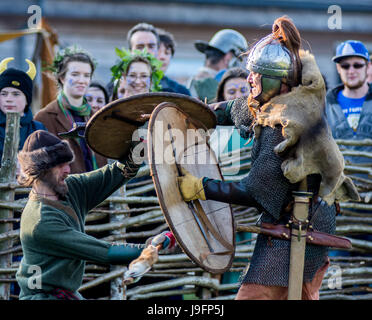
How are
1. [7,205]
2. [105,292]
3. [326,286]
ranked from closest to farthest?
[7,205] < [105,292] < [326,286]

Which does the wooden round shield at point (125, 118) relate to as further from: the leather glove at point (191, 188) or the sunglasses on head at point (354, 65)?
the sunglasses on head at point (354, 65)

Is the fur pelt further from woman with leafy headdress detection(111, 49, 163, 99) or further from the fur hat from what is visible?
woman with leafy headdress detection(111, 49, 163, 99)

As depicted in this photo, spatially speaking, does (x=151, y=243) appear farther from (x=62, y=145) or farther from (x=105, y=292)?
(x=105, y=292)

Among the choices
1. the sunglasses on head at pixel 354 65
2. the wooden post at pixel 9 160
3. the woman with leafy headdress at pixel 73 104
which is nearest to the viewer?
the wooden post at pixel 9 160

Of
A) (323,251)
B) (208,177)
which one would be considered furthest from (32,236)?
(323,251)

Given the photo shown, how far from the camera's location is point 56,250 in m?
3.80

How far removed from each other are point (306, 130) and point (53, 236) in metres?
1.43

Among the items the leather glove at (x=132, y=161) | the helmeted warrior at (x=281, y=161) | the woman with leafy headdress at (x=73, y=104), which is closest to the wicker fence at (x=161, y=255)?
the woman with leafy headdress at (x=73, y=104)

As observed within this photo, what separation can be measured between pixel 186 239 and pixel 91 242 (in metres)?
0.49

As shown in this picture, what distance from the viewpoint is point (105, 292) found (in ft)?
18.3

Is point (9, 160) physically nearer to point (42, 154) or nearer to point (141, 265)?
point (42, 154)

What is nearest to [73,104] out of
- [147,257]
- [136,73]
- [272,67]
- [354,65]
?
[136,73]

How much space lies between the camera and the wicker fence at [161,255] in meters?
5.29

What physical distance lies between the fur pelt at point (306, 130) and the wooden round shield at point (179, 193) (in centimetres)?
→ 41
